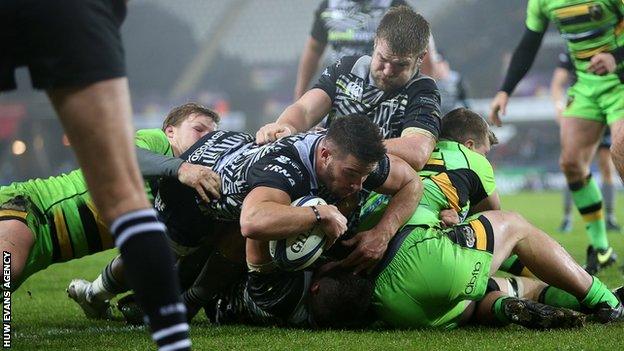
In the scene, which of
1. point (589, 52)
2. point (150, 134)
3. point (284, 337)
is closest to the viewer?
point (284, 337)

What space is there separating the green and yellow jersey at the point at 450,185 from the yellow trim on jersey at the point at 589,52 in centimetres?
210

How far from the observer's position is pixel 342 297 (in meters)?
4.27

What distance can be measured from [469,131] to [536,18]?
7.10 feet

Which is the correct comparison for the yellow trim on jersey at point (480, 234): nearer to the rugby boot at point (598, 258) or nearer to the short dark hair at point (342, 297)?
the short dark hair at point (342, 297)

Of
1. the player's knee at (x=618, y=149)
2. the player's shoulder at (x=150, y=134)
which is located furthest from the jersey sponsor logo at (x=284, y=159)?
the player's knee at (x=618, y=149)

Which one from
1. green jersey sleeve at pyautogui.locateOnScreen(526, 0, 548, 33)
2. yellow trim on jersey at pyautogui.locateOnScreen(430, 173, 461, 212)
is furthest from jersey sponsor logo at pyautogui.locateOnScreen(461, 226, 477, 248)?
green jersey sleeve at pyautogui.locateOnScreen(526, 0, 548, 33)

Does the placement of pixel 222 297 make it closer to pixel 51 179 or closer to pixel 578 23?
pixel 51 179

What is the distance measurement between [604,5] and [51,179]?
13.0 ft

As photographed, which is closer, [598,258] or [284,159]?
[284,159]

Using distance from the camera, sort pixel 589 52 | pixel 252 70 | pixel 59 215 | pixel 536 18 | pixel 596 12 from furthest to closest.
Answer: pixel 252 70, pixel 536 18, pixel 589 52, pixel 596 12, pixel 59 215

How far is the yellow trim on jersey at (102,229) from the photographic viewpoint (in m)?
4.75

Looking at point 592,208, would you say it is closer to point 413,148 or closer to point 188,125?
point 413,148

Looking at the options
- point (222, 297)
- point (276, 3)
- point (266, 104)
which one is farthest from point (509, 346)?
point (276, 3)

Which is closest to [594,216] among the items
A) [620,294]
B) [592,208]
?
[592,208]
